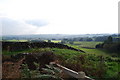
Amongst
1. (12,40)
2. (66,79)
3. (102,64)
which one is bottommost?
(66,79)

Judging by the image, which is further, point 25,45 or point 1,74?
point 25,45

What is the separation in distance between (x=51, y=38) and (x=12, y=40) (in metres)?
2.14

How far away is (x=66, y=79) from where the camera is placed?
15.3 feet

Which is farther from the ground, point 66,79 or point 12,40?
point 12,40

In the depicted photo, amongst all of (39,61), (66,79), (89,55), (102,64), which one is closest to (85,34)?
(89,55)

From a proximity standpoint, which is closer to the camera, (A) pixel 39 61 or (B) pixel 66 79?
(B) pixel 66 79

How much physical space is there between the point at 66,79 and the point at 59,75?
0.33 meters

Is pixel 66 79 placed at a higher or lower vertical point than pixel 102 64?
lower

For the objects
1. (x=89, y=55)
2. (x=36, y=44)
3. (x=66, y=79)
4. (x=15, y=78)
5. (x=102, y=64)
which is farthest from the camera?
(x=36, y=44)

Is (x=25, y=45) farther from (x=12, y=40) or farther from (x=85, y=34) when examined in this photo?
(x=85, y=34)

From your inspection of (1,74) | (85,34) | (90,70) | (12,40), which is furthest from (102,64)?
(12,40)

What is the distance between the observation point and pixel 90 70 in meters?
5.16

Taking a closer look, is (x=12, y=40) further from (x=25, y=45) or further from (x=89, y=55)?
(x=89, y=55)

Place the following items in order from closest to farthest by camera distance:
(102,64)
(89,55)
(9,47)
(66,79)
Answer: (66,79)
(102,64)
(89,55)
(9,47)
